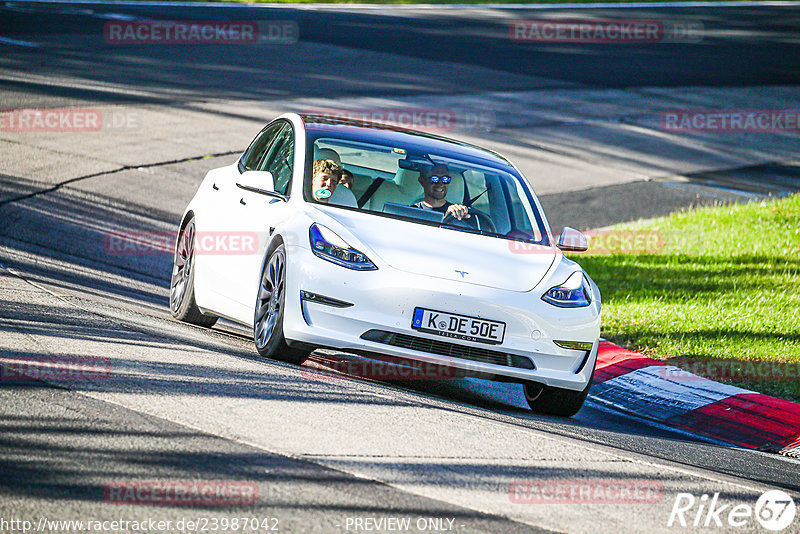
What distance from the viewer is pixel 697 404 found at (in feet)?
27.5

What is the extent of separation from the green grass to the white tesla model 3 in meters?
2.29

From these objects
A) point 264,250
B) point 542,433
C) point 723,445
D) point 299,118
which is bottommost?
point 723,445

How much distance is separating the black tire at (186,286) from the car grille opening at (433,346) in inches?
94.2

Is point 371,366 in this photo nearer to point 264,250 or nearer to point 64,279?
point 264,250

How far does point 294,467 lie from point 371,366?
3.35 metres

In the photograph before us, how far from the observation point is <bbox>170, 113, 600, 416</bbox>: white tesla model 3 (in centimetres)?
693

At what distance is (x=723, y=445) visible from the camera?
301 inches

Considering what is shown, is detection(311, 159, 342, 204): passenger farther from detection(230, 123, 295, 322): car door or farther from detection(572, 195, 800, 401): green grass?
detection(572, 195, 800, 401): green grass

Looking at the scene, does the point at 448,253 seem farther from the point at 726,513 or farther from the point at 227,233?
the point at 726,513

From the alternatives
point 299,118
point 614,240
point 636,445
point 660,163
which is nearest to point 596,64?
point 660,163

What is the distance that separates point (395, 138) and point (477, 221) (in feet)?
3.18

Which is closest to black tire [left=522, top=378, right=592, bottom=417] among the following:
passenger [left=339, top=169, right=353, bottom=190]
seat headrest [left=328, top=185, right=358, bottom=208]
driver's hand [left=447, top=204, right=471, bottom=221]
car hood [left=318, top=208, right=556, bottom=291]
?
car hood [left=318, top=208, right=556, bottom=291]

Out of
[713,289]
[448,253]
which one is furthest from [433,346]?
[713,289]

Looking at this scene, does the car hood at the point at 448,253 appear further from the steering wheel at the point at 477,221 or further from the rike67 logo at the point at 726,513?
the rike67 logo at the point at 726,513
